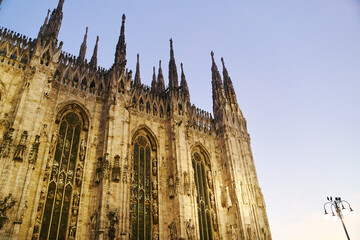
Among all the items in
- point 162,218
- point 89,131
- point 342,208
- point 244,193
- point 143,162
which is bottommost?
point 342,208

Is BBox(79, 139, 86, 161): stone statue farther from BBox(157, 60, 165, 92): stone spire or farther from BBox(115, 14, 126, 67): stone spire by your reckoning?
BBox(157, 60, 165, 92): stone spire

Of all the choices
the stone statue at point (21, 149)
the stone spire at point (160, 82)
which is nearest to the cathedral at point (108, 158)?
the stone statue at point (21, 149)

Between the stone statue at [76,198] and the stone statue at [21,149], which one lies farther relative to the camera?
the stone statue at [76,198]

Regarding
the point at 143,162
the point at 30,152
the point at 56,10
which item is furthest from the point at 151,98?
the point at 30,152

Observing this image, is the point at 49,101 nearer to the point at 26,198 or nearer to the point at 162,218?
the point at 26,198

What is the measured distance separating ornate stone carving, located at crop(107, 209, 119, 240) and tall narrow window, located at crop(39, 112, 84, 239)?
1.97m

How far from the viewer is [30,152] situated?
48.2ft

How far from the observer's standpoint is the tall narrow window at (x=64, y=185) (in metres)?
15.2

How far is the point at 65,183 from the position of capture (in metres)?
16.6

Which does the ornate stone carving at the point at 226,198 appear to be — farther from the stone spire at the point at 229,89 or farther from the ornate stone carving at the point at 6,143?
the ornate stone carving at the point at 6,143

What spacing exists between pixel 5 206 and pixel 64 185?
378 cm

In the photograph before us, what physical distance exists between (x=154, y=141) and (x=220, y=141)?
6797mm

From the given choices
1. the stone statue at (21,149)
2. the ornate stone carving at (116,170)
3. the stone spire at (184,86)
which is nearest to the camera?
the stone statue at (21,149)

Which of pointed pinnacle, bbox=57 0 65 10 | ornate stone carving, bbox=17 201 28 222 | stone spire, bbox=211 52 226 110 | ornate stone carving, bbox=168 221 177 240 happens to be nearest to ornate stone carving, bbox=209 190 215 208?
ornate stone carving, bbox=168 221 177 240
